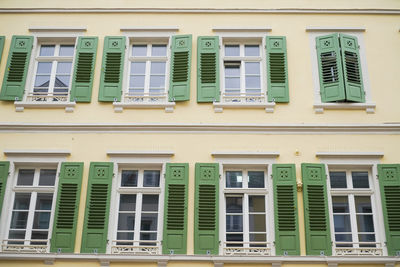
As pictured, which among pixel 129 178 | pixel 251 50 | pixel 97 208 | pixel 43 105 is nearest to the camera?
pixel 97 208

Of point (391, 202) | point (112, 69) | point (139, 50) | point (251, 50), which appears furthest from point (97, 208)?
point (391, 202)

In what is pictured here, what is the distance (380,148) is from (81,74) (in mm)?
6721

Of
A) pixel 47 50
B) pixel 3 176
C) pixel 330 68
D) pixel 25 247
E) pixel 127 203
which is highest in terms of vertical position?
pixel 47 50

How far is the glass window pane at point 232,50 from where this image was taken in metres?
11.9

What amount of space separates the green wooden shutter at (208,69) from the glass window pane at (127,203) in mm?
2574

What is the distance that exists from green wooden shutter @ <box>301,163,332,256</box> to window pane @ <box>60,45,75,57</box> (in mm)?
5998

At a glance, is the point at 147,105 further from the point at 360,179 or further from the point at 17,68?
the point at 360,179

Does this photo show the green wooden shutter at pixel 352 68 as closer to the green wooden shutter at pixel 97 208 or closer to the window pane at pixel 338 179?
the window pane at pixel 338 179

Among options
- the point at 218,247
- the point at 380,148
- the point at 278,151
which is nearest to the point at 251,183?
the point at 278,151

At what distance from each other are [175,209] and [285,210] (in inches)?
86.0

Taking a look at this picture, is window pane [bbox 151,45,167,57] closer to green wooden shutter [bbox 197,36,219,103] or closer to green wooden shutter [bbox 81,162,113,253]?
green wooden shutter [bbox 197,36,219,103]

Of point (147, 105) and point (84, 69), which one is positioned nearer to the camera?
point (147, 105)

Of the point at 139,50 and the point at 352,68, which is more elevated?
the point at 139,50

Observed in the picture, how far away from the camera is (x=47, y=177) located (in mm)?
10656
